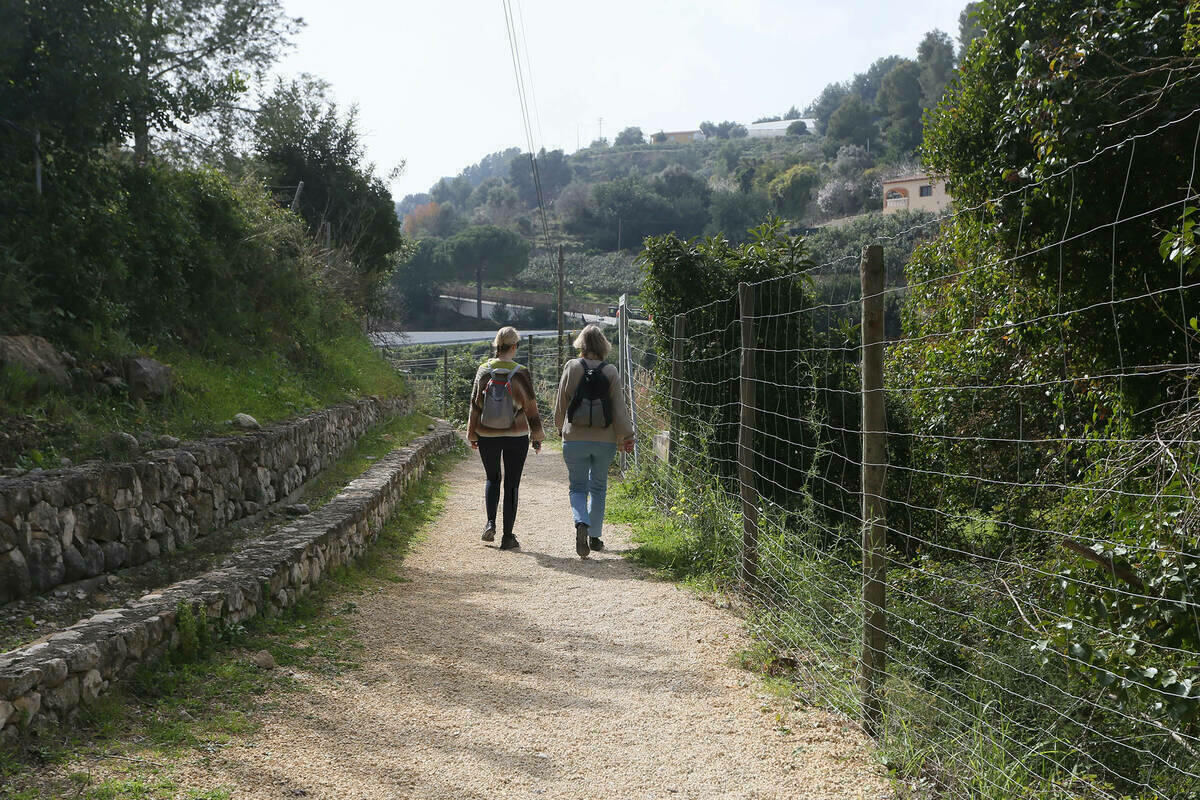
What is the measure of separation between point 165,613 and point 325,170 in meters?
18.7

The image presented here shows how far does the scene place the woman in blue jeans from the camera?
698 cm

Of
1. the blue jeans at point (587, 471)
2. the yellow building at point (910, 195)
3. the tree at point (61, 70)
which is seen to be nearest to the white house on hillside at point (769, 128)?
the yellow building at point (910, 195)

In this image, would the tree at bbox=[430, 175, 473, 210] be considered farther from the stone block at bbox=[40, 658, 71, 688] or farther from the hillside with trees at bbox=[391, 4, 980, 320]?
the stone block at bbox=[40, 658, 71, 688]

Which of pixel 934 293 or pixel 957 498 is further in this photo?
pixel 934 293

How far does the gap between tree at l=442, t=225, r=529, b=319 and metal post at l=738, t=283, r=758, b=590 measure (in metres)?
56.4

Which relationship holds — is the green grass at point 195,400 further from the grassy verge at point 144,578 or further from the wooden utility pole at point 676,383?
the wooden utility pole at point 676,383

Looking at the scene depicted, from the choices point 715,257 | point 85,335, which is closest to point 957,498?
point 715,257

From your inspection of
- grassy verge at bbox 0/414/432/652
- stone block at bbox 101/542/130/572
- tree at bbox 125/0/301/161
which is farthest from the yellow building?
stone block at bbox 101/542/130/572

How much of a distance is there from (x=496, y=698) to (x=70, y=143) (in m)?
6.51

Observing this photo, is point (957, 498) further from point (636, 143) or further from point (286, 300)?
point (636, 143)

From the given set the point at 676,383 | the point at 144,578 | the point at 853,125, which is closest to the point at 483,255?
the point at 676,383

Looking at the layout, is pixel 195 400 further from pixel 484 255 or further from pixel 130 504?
pixel 484 255

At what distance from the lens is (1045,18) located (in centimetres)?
600

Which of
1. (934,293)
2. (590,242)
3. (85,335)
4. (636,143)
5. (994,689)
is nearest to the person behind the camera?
(994,689)
